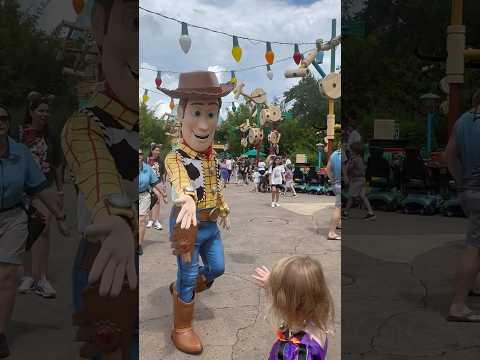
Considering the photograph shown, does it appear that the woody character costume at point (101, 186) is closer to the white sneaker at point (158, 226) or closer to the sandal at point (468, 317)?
the sandal at point (468, 317)

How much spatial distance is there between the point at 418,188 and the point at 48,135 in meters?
1.17

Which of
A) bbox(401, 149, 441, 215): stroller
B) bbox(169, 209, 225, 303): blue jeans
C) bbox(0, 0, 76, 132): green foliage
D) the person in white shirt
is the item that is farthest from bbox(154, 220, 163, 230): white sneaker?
bbox(401, 149, 441, 215): stroller

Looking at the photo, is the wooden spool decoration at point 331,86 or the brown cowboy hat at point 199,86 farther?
the brown cowboy hat at point 199,86

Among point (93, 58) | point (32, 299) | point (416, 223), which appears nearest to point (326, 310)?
point (416, 223)

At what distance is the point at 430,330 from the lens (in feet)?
5.23

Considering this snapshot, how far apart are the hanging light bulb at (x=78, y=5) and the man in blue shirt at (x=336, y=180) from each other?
0.92 metres

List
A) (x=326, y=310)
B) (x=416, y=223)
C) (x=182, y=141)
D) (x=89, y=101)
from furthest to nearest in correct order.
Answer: (x=182, y=141) < (x=416, y=223) < (x=89, y=101) < (x=326, y=310)

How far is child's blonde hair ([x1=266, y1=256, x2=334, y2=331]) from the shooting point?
129 centimetres

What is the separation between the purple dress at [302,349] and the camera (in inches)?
50.7

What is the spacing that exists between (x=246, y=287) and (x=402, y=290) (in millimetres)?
782

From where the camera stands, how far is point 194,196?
1.92 m

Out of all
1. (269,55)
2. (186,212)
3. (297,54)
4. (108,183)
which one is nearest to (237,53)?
(269,55)

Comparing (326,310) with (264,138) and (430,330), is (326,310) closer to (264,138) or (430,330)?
(430,330)

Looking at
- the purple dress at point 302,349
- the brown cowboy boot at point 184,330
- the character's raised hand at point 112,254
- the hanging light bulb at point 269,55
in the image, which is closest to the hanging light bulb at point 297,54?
the hanging light bulb at point 269,55
